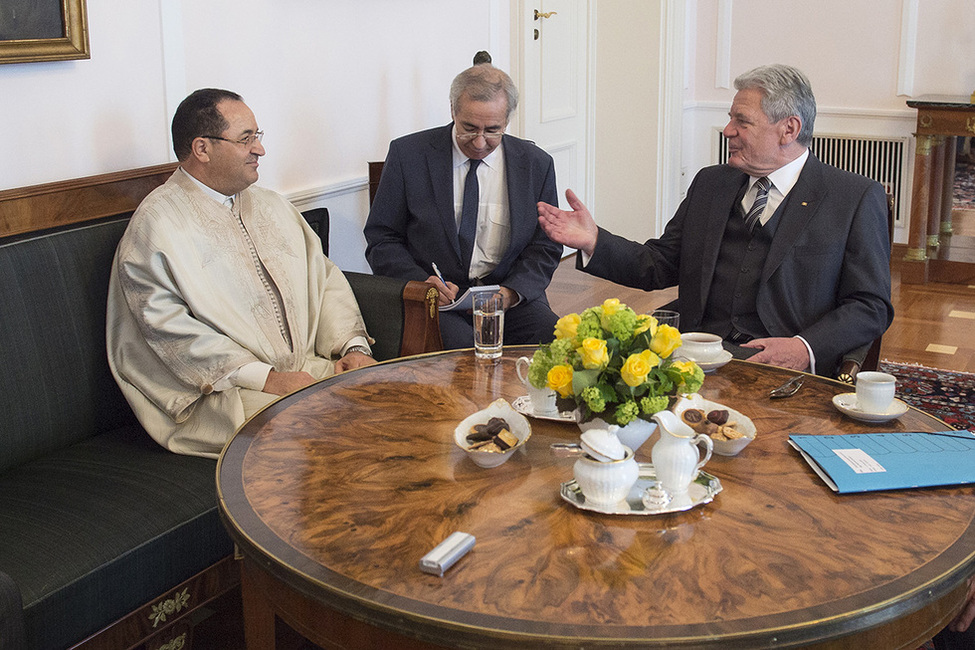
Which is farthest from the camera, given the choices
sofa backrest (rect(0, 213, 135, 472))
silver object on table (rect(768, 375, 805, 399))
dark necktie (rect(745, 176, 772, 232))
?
dark necktie (rect(745, 176, 772, 232))

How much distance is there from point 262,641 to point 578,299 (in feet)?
12.9

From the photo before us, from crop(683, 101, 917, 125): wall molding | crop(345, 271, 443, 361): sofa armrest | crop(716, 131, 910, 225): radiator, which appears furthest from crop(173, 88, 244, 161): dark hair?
crop(683, 101, 917, 125): wall molding

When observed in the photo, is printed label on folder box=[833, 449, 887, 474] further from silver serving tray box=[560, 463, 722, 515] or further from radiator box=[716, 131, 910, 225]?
radiator box=[716, 131, 910, 225]

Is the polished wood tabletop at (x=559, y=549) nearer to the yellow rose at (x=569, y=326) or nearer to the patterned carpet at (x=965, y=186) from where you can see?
the yellow rose at (x=569, y=326)

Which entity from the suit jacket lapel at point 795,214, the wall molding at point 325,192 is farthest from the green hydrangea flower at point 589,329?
the wall molding at point 325,192

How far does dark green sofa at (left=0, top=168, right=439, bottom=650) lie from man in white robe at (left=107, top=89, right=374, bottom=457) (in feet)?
0.30

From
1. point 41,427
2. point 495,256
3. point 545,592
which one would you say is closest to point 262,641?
point 545,592

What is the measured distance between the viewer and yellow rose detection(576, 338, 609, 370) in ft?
5.14

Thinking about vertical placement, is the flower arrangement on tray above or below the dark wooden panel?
below

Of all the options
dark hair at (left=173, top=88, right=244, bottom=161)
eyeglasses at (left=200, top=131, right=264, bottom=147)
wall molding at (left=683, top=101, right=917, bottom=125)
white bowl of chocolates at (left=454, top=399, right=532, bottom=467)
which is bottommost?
white bowl of chocolates at (left=454, top=399, right=532, bottom=467)

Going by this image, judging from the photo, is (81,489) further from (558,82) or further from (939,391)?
(558,82)

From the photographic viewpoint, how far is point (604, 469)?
5.07 feet

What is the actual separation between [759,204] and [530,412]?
119cm

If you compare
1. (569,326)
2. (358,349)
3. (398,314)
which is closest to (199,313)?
(358,349)
